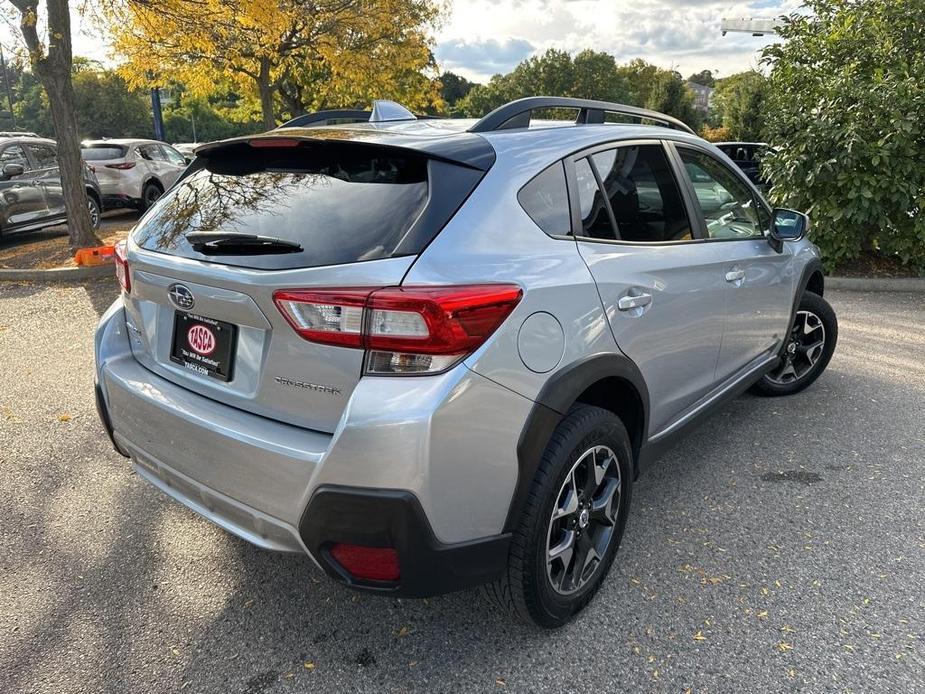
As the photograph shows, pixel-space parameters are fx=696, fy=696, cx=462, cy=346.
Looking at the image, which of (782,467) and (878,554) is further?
(782,467)

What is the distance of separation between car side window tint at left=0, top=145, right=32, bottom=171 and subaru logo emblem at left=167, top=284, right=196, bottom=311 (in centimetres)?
991

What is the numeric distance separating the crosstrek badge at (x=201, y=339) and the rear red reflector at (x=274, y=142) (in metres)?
0.67

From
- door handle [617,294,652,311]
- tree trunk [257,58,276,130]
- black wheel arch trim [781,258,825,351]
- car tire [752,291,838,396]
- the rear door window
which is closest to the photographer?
door handle [617,294,652,311]

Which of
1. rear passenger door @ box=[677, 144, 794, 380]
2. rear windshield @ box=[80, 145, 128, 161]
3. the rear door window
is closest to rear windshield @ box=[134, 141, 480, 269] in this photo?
rear passenger door @ box=[677, 144, 794, 380]

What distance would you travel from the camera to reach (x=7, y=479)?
3.47 metres

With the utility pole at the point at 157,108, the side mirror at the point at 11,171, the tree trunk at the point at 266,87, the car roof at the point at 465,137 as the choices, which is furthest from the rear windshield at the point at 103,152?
the car roof at the point at 465,137

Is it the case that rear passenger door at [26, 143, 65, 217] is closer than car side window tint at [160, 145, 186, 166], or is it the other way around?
rear passenger door at [26, 143, 65, 217]

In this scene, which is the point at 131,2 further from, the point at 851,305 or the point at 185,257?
the point at 851,305

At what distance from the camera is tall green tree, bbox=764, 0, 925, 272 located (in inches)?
289

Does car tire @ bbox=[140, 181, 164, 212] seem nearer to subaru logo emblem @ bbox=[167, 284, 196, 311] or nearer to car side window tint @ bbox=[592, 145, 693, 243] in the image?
subaru logo emblem @ bbox=[167, 284, 196, 311]

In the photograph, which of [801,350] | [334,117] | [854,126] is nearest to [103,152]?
[334,117]

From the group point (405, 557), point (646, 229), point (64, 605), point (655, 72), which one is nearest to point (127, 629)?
point (64, 605)

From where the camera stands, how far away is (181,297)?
88.5 inches

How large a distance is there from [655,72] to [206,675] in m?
78.0
